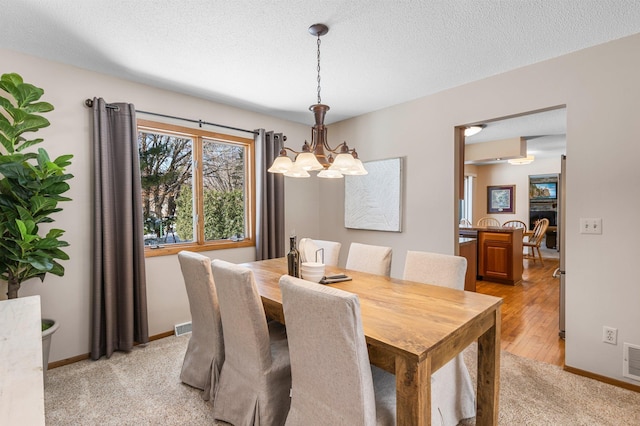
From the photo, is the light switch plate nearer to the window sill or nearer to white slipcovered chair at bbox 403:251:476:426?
white slipcovered chair at bbox 403:251:476:426

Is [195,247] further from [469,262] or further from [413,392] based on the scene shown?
[469,262]

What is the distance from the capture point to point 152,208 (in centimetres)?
323

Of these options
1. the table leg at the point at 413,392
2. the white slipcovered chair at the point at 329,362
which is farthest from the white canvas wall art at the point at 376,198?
the table leg at the point at 413,392

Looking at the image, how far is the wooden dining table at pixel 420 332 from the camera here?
1.21m

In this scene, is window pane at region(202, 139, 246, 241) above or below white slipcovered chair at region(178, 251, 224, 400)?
above

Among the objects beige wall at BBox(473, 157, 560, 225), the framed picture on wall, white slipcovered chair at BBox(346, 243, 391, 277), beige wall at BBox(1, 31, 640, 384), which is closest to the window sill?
beige wall at BBox(1, 31, 640, 384)

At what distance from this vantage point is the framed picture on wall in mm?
7984

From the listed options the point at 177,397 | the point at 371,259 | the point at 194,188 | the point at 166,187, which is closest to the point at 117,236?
the point at 166,187

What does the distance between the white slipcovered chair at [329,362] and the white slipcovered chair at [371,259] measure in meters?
1.16

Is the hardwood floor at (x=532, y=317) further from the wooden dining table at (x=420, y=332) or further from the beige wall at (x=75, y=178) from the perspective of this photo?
the beige wall at (x=75, y=178)

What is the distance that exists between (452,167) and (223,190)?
100 inches

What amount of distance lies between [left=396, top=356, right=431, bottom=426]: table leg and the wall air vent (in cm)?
200

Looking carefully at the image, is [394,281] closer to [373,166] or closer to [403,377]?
[403,377]

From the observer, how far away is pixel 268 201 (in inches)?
153
